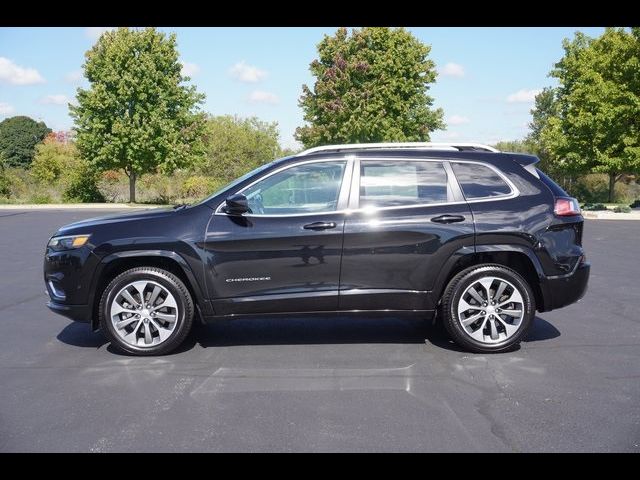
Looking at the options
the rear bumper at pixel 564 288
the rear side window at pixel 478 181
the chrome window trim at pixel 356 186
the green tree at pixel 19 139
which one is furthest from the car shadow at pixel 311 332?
the green tree at pixel 19 139

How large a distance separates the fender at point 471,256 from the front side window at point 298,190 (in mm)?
1166

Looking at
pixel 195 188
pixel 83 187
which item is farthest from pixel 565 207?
pixel 83 187

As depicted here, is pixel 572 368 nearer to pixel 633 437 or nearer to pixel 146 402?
pixel 633 437

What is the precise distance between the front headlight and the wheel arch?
3.21 m

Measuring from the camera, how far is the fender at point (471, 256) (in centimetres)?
537

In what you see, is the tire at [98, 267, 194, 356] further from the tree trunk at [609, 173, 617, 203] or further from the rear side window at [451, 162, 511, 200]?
the tree trunk at [609, 173, 617, 203]

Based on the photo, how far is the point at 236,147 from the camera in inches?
2072

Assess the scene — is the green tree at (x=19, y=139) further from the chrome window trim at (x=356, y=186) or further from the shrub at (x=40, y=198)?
the chrome window trim at (x=356, y=186)

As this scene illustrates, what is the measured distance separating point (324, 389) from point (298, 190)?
6.25 feet

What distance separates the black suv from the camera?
533cm

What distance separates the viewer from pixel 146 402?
430cm

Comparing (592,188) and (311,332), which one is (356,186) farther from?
(592,188)
